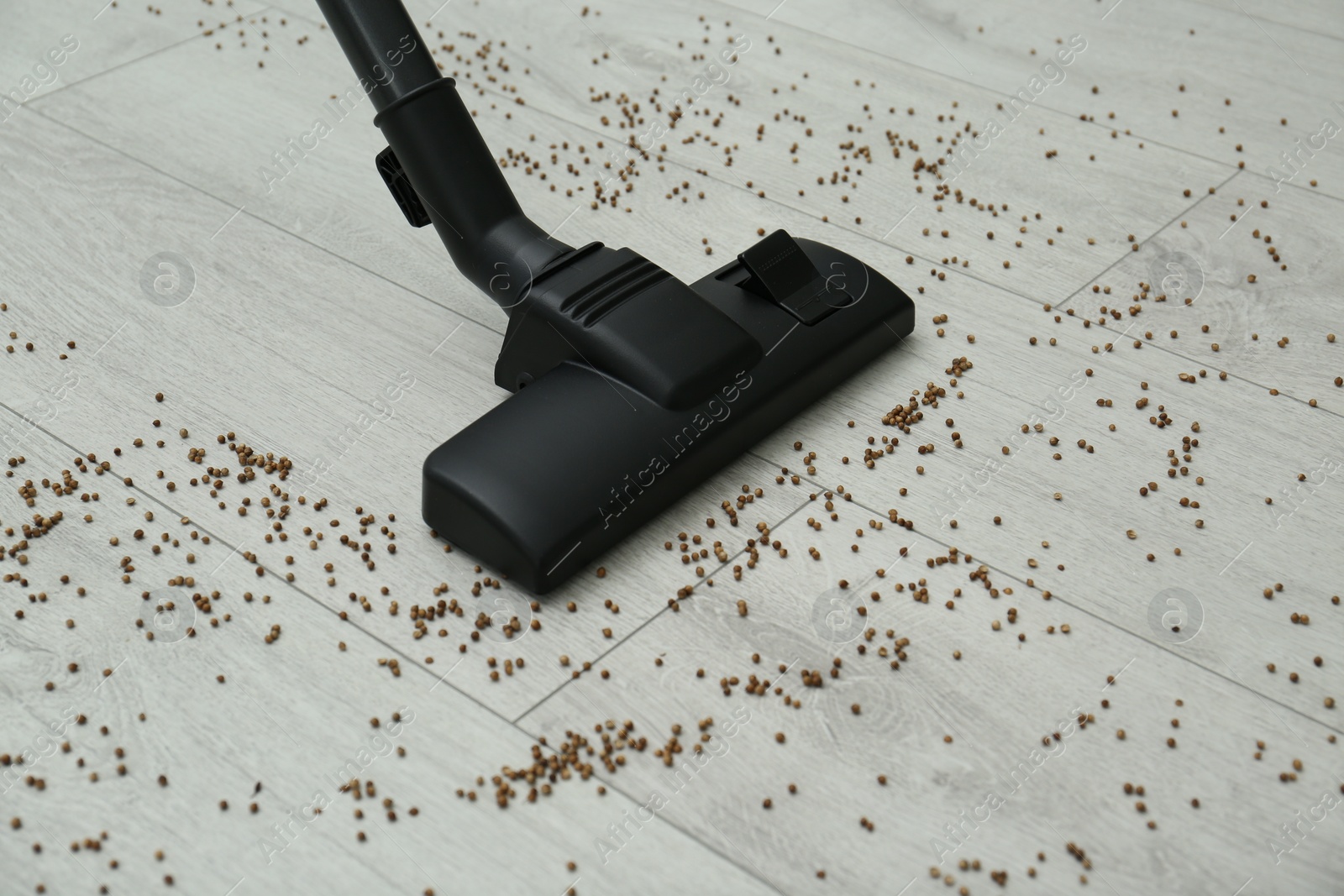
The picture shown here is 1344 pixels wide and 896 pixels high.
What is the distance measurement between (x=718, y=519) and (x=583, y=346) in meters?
0.26

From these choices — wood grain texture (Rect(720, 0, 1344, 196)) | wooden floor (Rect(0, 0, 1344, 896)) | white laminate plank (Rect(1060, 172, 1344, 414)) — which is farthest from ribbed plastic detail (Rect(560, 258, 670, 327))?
wood grain texture (Rect(720, 0, 1344, 196))

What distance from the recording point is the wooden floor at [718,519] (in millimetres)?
1136

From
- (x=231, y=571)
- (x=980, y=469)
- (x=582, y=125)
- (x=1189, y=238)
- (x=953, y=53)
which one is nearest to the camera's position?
(x=231, y=571)

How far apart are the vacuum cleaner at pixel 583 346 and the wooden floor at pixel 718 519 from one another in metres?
0.05

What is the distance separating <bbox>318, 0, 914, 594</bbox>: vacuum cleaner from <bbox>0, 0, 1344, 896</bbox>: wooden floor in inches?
2.1

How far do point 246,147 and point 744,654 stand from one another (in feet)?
4.75

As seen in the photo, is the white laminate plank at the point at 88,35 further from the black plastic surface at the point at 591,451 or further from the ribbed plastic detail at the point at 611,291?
the black plastic surface at the point at 591,451

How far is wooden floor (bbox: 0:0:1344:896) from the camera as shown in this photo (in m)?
1.14

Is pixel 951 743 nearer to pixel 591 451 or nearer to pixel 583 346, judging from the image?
pixel 591 451

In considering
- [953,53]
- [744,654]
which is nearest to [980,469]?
[744,654]

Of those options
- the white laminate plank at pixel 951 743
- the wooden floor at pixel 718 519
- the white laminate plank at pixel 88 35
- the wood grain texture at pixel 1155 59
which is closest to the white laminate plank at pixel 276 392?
the wooden floor at pixel 718 519

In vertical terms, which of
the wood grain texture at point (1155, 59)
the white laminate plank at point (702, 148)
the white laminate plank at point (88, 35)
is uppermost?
the white laminate plank at point (88, 35)

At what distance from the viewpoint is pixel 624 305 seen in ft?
4.83

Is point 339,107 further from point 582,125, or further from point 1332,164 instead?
point 1332,164
